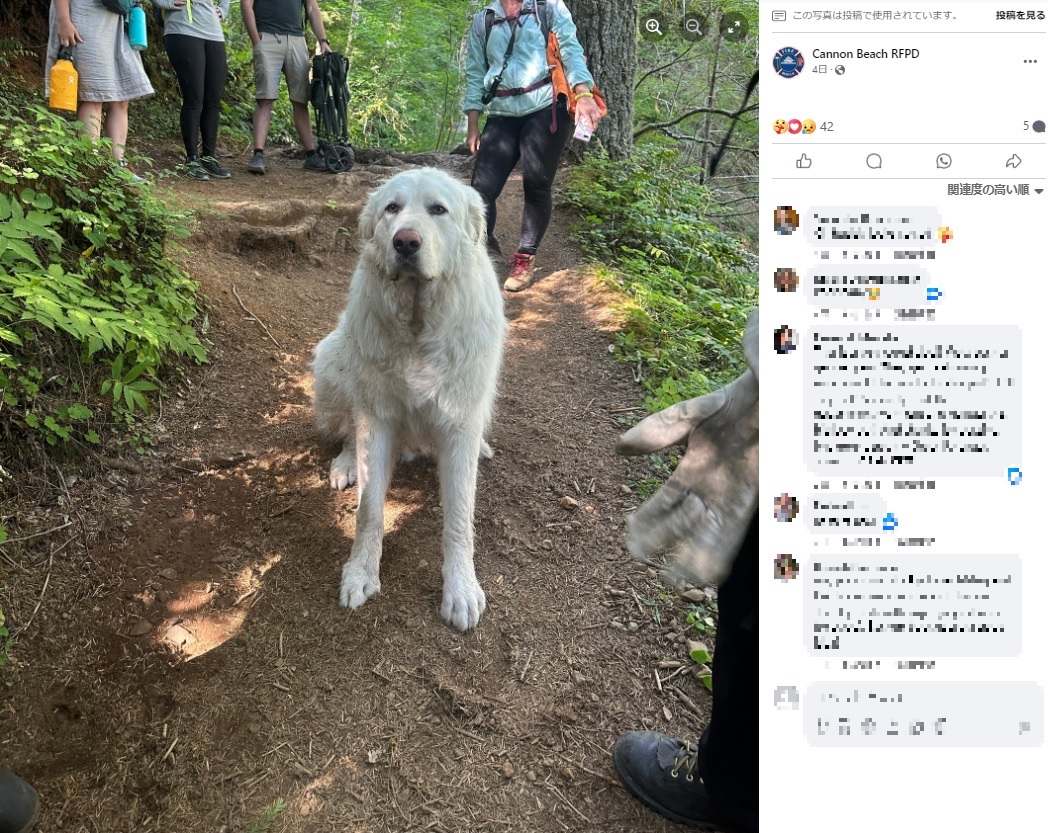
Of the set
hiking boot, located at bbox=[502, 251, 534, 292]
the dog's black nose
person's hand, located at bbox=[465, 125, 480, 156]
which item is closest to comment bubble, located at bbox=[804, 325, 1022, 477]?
the dog's black nose

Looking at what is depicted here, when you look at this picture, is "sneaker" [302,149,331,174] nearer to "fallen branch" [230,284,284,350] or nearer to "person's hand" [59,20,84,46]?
"person's hand" [59,20,84,46]

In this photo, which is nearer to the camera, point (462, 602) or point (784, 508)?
point (784, 508)

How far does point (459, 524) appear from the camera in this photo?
2.84 m

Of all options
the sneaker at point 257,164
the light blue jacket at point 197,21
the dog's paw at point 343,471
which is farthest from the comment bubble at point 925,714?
the sneaker at point 257,164

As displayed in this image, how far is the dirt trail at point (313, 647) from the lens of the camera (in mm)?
2115

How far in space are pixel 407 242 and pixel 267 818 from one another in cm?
202

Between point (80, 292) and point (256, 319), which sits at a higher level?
point (80, 292)

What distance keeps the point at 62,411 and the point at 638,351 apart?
11.1ft

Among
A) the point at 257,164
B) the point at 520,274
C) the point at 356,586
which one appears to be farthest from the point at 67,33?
the point at 356,586

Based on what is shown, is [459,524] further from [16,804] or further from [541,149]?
[541,149]

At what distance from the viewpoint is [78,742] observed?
85.8 inches

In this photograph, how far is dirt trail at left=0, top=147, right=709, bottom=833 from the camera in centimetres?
212

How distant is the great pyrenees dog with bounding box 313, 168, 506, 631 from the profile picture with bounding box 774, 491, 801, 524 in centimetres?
187

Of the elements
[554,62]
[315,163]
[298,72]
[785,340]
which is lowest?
[785,340]
